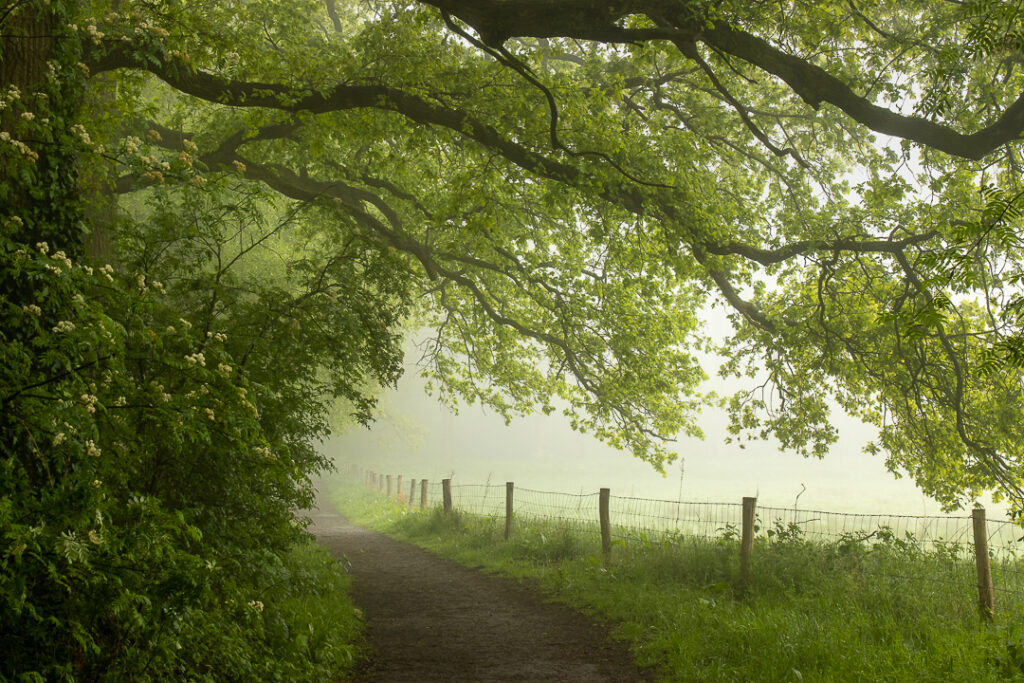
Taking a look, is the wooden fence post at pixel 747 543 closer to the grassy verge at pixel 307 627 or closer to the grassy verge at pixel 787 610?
the grassy verge at pixel 787 610

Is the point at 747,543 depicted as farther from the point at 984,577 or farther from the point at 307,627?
the point at 307,627

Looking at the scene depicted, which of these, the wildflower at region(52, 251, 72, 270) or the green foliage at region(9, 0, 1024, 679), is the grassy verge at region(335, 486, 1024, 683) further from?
the wildflower at region(52, 251, 72, 270)

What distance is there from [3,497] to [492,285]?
13.1 metres

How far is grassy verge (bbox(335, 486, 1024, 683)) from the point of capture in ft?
19.4

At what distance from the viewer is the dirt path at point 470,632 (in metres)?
7.11

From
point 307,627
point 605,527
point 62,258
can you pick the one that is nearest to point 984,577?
point 605,527

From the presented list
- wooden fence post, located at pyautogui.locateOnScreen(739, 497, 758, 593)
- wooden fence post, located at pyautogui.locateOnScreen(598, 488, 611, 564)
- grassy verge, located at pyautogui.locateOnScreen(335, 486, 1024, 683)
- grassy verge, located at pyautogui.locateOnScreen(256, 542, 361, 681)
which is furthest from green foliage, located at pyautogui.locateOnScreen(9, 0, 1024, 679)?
wooden fence post, located at pyautogui.locateOnScreen(598, 488, 611, 564)

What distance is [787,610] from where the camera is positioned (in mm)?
7598

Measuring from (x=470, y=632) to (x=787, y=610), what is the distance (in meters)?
3.76

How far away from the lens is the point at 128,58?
6969 millimetres

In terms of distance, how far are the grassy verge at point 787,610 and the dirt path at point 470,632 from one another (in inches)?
17.7

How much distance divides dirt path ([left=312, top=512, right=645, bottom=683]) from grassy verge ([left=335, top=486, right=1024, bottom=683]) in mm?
450

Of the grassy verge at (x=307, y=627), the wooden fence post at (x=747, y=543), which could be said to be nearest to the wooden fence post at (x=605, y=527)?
the wooden fence post at (x=747, y=543)

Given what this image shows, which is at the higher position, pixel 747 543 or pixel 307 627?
pixel 747 543
